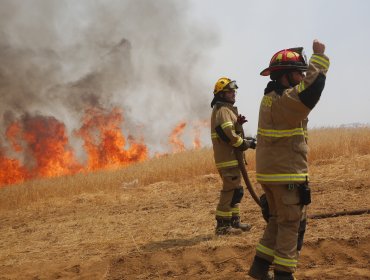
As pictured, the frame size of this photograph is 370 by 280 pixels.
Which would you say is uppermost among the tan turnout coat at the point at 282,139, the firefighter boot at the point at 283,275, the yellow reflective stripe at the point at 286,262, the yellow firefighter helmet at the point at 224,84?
the yellow firefighter helmet at the point at 224,84

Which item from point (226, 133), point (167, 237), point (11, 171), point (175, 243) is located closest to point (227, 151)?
point (226, 133)

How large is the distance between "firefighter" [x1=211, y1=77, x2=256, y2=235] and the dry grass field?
27cm

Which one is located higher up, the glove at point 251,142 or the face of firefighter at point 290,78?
the face of firefighter at point 290,78

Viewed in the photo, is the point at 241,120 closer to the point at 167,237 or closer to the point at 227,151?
the point at 227,151

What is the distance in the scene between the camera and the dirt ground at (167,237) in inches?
186

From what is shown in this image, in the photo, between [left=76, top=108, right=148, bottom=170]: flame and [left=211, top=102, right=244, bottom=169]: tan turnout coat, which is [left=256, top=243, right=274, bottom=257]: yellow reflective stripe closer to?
[left=211, top=102, right=244, bottom=169]: tan turnout coat

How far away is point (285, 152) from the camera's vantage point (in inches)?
144

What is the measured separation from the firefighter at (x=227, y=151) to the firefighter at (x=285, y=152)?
6.67 feet

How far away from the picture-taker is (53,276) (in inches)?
201

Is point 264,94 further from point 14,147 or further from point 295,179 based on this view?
point 14,147

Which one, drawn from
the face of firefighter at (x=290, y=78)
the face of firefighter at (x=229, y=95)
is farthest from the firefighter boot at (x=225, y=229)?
the face of firefighter at (x=290, y=78)

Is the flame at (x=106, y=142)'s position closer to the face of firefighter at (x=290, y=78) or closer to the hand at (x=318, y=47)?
the face of firefighter at (x=290, y=78)

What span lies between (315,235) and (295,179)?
2062 mm

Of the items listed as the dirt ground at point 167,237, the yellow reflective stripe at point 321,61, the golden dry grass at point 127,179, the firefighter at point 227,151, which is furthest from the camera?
the golden dry grass at point 127,179
